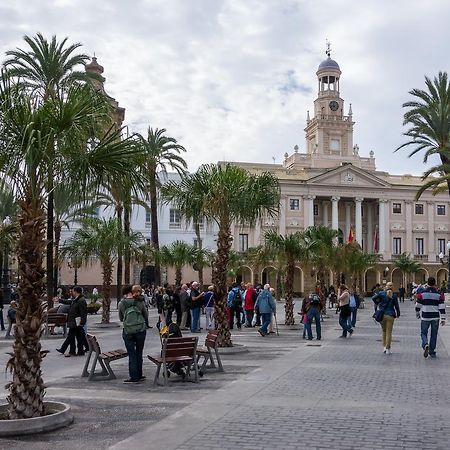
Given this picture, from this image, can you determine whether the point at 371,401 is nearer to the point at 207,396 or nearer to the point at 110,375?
the point at 207,396

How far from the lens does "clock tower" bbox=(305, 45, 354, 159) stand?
84.6m

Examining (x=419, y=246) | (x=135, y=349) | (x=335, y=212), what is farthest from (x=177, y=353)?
(x=419, y=246)

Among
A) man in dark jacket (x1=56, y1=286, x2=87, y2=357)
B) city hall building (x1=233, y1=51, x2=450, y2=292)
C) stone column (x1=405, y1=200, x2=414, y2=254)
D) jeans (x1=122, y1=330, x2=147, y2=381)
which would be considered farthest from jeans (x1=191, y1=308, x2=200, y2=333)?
stone column (x1=405, y1=200, x2=414, y2=254)

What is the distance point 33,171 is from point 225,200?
8.60 meters

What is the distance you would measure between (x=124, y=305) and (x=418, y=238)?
75255mm

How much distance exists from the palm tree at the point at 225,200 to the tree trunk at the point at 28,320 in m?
8.23

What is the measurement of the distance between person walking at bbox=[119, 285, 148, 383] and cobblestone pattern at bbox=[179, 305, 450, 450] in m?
2.21

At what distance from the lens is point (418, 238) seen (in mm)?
81438

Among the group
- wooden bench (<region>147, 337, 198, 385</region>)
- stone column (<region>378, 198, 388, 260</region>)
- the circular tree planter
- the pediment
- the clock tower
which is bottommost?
the circular tree planter

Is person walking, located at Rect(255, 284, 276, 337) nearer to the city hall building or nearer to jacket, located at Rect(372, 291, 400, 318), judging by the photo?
jacket, located at Rect(372, 291, 400, 318)

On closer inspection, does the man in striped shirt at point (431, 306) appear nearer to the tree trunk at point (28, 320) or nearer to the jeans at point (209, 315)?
the jeans at point (209, 315)

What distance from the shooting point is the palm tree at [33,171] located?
7.42 metres

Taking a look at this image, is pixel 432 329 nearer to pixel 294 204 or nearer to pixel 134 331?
pixel 134 331

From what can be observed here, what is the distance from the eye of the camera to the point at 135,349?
10562 mm
